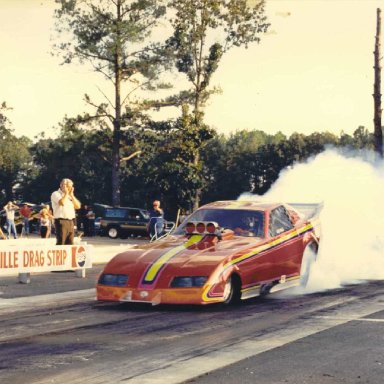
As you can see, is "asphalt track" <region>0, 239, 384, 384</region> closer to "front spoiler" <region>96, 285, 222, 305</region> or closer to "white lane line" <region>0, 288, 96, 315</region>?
"white lane line" <region>0, 288, 96, 315</region>

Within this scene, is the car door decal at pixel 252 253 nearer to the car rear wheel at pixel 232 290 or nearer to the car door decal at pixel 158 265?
the car rear wheel at pixel 232 290

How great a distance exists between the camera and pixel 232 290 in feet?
44.1

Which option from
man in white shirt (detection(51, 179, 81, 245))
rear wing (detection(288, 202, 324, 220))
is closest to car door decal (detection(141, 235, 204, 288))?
rear wing (detection(288, 202, 324, 220))

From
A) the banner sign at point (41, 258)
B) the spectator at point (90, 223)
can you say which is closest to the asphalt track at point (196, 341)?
the banner sign at point (41, 258)

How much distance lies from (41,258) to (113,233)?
3322 cm

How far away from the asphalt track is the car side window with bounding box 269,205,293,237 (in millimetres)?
1063

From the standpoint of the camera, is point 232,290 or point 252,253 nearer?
point 232,290

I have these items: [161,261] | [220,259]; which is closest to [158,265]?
[161,261]

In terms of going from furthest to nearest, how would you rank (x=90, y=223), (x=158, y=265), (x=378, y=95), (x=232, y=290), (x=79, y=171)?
1. (x=79, y=171)
2. (x=90, y=223)
3. (x=378, y=95)
4. (x=232, y=290)
5. (x=158, y=265)

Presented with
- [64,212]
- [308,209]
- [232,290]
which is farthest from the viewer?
[64,212]

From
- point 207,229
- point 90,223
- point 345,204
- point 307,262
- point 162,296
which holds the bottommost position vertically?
point 162,296

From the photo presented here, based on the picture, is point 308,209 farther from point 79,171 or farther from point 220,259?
point 79,171

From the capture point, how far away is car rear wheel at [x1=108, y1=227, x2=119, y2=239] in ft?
165

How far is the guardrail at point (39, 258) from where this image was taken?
16.8 metres
